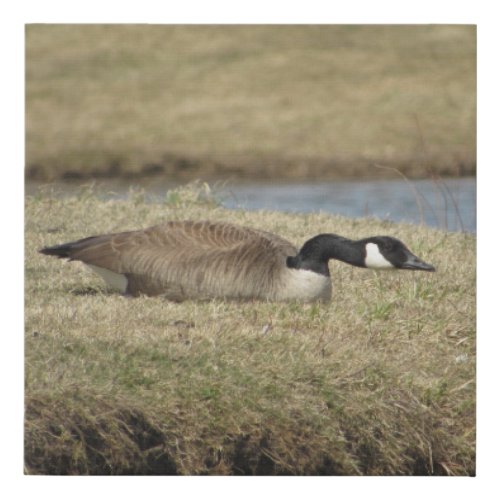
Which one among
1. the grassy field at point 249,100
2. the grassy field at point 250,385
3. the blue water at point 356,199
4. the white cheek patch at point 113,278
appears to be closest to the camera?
the grassy field at point 250,385

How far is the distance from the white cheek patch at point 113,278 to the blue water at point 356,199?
3.53m

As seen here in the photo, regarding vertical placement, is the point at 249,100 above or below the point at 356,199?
above

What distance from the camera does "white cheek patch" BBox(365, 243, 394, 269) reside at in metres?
6.31

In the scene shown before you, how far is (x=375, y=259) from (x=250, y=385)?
1.48m

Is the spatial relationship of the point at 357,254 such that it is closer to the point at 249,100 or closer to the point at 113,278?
the point at 113,278

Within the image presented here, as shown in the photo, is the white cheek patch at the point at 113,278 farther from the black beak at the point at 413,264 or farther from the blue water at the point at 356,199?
the blue water at the point at 356,199

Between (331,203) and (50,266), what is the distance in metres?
3.78

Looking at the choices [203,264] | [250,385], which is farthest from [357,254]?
[250,385]

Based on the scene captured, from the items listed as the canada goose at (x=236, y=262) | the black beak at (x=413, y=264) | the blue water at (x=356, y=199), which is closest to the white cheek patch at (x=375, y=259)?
the canada goose at (x=236, y=262)

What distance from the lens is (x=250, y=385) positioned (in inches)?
208

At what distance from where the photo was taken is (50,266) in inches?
289

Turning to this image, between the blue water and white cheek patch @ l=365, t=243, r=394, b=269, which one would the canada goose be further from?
the blue water

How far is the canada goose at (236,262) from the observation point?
629 cm
